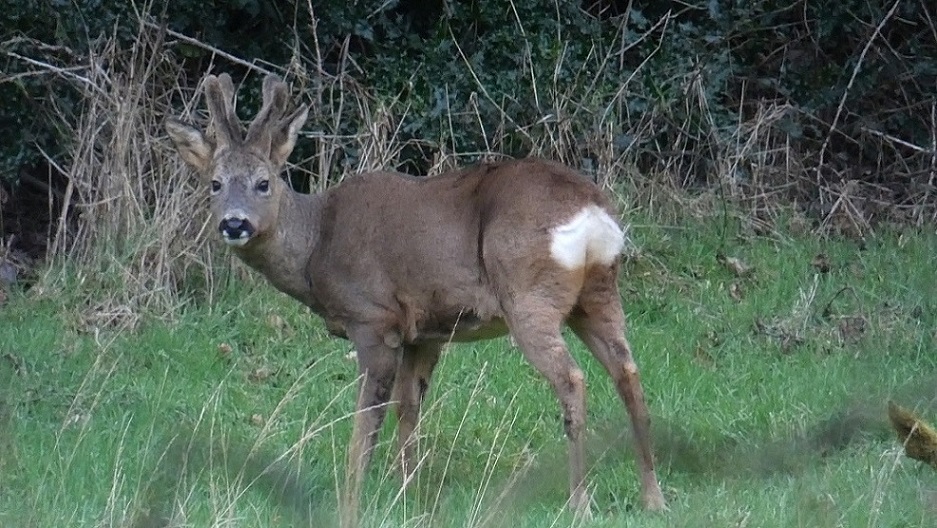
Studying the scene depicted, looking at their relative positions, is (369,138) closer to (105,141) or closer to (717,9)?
(105,141)

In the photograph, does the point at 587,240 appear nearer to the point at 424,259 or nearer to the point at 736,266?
the point at 424,259

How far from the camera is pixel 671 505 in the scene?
5.87 m

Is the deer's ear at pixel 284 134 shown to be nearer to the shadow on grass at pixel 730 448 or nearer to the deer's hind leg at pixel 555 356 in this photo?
the deer's hind leg at pixel 555 356

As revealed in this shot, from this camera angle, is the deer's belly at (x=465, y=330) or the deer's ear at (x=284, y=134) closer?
the deer's belly at (x=465, y=330)

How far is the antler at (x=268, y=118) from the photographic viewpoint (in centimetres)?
671

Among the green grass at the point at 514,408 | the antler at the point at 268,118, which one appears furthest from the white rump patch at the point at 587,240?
the antler at the point at 268,118

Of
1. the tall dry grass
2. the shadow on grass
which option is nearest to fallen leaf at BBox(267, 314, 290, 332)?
the tall dry grass

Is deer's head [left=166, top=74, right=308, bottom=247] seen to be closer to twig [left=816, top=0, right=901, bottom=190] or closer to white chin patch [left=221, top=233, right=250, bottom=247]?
white chin patch [left=221, top=233, right=250, bottom=247]

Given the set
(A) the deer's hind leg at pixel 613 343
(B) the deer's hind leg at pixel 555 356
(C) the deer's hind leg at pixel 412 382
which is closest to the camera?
(B) the deer's hind leg at pixel 555 356

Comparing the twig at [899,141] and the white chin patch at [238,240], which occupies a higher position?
the white chin patch at [238,240]

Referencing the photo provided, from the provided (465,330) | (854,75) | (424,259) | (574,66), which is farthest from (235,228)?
(854,75)

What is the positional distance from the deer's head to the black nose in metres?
0.03

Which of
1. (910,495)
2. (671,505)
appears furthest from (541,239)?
(910,495)

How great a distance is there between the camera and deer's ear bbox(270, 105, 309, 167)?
6773 mm
